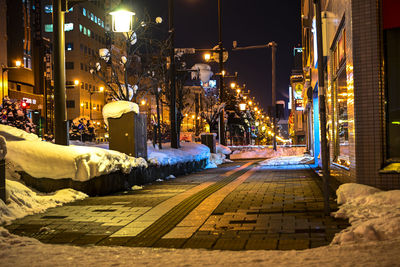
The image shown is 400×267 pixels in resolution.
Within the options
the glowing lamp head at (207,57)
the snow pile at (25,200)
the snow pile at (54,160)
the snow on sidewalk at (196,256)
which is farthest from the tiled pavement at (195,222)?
the glowing lamp head at (207,57)

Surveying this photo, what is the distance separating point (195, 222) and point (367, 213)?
2510mm

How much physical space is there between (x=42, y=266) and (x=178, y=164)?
43.9ft

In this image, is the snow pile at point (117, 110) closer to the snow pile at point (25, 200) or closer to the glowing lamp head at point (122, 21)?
the glowing lamp head at point (122, 21)

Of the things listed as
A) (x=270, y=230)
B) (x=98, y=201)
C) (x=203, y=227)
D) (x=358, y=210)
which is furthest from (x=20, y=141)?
(x=358, y=210)

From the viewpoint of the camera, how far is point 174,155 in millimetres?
18406

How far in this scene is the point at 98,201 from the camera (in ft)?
33.1

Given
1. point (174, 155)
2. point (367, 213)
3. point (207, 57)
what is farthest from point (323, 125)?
point (207, 57)

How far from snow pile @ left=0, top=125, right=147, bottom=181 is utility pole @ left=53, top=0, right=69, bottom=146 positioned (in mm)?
701

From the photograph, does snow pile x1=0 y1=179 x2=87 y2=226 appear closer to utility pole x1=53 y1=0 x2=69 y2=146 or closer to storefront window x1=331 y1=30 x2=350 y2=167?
utility pole x1=53 y1=0 x2=69 y2=146

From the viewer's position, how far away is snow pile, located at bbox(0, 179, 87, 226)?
315 inches

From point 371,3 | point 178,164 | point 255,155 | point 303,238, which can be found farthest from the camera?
point 255,155

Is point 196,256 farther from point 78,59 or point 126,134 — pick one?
point 78,59

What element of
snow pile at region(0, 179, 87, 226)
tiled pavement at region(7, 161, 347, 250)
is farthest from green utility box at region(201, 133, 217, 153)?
snow pile at region(0, 179, 87, 226)

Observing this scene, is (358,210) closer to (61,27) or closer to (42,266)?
(42,266)
